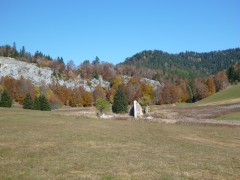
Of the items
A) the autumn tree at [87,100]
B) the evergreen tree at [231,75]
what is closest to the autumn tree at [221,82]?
the evergreen tree at [231,75]

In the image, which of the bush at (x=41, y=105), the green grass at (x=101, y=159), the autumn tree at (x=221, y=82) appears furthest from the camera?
the autumn tree at (x=221, y=82)

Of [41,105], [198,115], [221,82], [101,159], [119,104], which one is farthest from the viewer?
[221,82]

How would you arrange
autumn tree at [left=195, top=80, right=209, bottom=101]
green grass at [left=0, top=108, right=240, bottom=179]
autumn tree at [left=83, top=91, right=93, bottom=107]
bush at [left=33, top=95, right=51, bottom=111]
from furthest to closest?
autumn tree at [left=195, top=80, right=209, bottom=101]
autumn tree at [left=83, top=91, right=93, bottom=107]
bush at [left=33, top=95, right=51, bottom=111]
green grass at [left=0, top=108, right=240, bottom=179]

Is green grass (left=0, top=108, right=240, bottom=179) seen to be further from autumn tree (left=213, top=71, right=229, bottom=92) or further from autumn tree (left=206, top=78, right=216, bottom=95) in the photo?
autumn tree (left=206, top=78, right=216, bottom=95)

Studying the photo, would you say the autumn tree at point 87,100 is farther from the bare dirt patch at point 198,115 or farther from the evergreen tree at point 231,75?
the bare dirt patch at point 198,115

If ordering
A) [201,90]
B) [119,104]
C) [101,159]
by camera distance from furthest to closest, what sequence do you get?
[201,90] < [119,104] < [101,159]

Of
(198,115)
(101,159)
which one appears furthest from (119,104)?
(101,159)

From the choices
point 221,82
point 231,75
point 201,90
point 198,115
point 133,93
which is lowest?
point 198,115

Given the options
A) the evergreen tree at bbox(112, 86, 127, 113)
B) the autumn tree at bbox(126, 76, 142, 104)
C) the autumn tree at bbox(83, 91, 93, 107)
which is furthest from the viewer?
the autumn tree at bbox(126, 76, 142, 104)

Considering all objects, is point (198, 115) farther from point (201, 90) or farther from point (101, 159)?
point (201, 90)

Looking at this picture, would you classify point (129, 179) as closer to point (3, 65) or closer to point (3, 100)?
point (3, 100)

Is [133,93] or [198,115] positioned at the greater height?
[133,93]

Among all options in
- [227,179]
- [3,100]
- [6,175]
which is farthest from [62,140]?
[3,100]

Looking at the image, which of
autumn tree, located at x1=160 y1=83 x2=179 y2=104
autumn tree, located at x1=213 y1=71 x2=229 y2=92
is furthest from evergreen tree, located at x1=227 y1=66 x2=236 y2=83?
autumn tree, located at x1=160 y1=83 x2=179 y2=104
